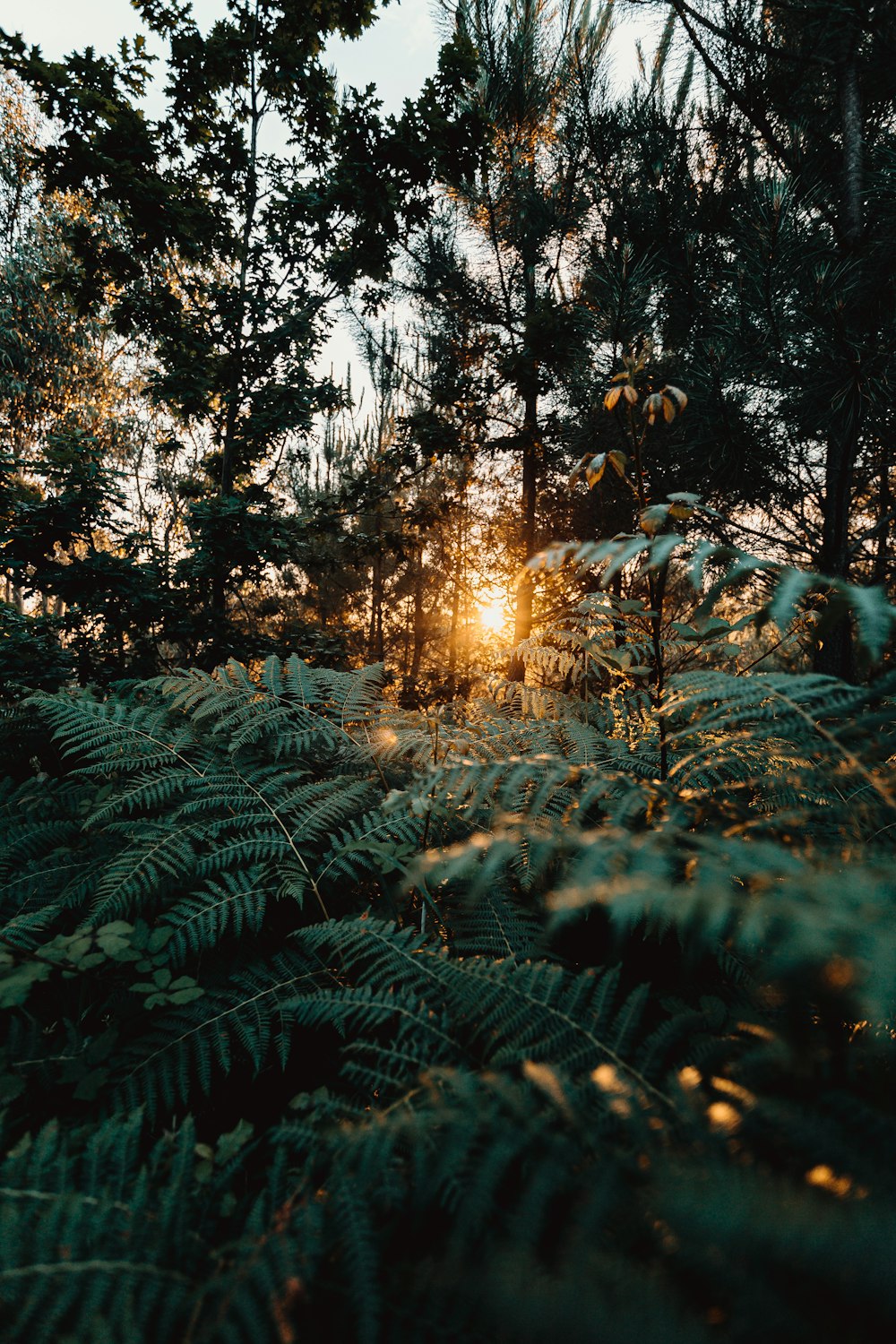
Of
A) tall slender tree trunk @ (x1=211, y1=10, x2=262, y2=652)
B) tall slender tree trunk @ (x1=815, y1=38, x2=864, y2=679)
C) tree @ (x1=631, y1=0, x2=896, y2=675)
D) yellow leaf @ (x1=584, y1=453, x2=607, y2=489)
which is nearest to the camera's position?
yellow leaf @ (x1=584, y1=453, x2=607, y2=489)

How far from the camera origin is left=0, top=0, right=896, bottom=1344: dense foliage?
1.61ft

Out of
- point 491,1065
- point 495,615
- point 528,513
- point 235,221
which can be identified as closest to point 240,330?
point 235,221

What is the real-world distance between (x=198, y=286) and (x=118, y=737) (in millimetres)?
4197

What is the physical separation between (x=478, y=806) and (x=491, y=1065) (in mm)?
691

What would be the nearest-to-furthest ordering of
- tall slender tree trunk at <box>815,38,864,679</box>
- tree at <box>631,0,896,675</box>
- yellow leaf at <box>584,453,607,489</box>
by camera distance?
yellow leaf at <box>584,453,607,489</box> → tree at <box>631,0,896,675</box> → tall slender tree trunk at <box>815,38,864,679</box>

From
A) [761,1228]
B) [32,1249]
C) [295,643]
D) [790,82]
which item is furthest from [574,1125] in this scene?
[790,82]

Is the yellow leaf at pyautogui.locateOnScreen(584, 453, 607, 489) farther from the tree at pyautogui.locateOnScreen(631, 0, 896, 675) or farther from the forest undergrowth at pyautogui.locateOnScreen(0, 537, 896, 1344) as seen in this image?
the tree at pyautogui.locateOnScreen(631, 0, 896, 675)

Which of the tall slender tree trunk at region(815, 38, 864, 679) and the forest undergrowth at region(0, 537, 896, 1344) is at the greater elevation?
the tall slender tree trunk at region(815, 38, 864, 679)

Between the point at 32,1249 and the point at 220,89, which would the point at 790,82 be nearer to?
the point at 220,89

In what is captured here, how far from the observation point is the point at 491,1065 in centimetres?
77

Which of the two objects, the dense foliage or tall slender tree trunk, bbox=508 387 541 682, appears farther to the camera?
tall slender tree trunk, bbox=508 387 541 682

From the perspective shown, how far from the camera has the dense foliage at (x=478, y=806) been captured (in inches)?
19.3

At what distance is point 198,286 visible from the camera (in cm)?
415

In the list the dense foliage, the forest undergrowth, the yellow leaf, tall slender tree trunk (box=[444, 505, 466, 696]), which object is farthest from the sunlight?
the forest undergrowth
